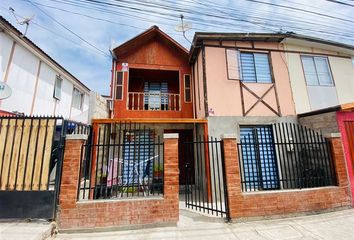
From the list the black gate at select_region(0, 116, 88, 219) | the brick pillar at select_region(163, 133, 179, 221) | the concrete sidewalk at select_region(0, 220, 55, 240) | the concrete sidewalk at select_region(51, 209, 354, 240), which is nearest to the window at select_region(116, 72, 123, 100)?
the black gate at select_region(0, 116, 88, 219)

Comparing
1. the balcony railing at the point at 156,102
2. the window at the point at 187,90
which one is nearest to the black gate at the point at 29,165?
the balcony railing at the point at 156,102

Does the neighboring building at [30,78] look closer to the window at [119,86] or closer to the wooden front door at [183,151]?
the window at [119,86]

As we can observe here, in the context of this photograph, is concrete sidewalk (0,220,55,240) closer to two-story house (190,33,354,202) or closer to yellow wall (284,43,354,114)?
two-story house (190,33,354,202)

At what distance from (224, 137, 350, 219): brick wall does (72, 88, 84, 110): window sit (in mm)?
12123

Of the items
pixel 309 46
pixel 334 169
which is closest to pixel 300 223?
pixel 334 169

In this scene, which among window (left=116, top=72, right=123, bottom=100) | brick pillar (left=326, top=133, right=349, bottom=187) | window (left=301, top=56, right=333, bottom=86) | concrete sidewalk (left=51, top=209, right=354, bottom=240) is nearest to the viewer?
concrete sidewalk (left=51, top=209, right=354, bottom=240)

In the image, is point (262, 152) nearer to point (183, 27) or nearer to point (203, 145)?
point (203, 145)

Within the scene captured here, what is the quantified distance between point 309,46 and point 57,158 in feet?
37.3

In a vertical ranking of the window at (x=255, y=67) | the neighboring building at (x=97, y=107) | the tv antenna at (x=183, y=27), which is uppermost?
the tv antenna at (x=183, y=27)

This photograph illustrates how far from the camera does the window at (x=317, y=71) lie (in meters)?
8.37

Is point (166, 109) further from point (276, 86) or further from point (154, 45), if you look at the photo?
point (276, 86)

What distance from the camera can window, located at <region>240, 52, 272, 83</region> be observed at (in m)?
7.85

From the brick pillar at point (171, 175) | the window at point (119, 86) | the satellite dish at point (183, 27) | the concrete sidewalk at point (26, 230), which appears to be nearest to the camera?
the concrete sidewalk at point (26, 230)

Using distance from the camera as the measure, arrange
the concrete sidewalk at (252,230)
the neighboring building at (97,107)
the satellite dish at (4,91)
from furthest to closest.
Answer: the neighboring building at (97,107) < the satellite dish at (4,91) < the concrete sidewalk at (252,230)
